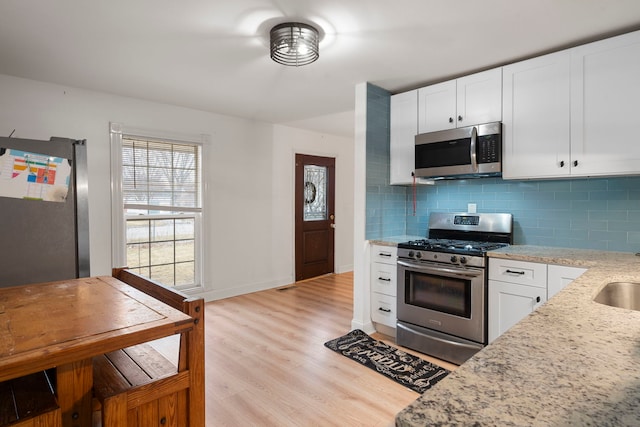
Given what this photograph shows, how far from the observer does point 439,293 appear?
2.83 metres

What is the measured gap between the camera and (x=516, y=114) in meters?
2.72

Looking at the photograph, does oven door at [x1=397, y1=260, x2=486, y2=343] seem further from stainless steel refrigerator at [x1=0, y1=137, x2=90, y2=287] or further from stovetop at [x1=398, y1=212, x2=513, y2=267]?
stainless steel refrigerator at [x1=0, y1=137, x2=90, y2=287]

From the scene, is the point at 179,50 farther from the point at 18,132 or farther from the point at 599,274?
the point at 599,274

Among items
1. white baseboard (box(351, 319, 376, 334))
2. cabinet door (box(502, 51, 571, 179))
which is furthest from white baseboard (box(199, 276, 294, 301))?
cabinet door (box(502, 51, 571, 179))

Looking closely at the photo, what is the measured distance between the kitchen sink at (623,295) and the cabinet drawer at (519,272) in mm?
823

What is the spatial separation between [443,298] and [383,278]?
23.9 inches

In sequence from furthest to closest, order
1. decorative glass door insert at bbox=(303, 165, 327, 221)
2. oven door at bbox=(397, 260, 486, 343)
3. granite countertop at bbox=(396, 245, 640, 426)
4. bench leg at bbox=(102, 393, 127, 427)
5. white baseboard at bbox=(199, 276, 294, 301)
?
decorative glass door insert at bbox=(303, 165, 327, 221), white baseboard at bbox=(199, 276, 294, 301), oven door at bbox=(397, 260, 486, 343), bench leg at bbox=(102, 393, 127, 427), granite countertop at bbox=(396, 245, 640, 426)

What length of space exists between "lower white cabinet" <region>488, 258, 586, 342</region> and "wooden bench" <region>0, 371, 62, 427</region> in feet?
Result: 8.34

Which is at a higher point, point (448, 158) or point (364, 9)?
point (364, 9)

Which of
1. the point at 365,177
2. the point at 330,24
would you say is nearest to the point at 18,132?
the point at 330,24

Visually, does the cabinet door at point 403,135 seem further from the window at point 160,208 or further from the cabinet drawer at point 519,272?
the window at point 160,208

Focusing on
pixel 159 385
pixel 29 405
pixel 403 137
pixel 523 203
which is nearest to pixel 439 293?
pixel 523 203

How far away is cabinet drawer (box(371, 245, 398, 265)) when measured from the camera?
3.18 metres

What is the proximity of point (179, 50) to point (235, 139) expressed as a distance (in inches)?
82.2
